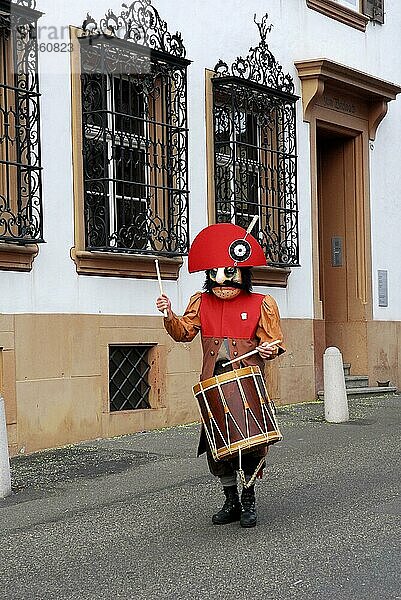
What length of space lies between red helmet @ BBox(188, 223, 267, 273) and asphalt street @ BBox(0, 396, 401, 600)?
5.76 ft

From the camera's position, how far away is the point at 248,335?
790 centimetres

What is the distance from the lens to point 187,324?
8.03 metres

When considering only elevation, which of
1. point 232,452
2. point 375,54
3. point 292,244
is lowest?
point 232,452

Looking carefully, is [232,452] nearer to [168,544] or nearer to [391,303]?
[168,544]

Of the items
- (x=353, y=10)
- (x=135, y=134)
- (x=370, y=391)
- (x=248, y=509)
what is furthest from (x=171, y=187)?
(x=248, y=509)

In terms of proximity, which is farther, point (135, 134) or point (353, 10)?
point (353, 10)

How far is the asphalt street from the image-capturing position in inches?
252

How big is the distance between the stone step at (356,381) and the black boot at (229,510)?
9.51 m

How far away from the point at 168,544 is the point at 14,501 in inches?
86.0

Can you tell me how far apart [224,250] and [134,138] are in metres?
5.66

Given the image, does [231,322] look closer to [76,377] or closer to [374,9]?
[76,377]

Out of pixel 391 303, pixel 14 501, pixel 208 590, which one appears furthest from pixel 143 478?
pixel 391 303

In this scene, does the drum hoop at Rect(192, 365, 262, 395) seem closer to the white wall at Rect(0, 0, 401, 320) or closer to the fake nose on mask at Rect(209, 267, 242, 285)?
the fake nose on mask at Rect(209, 267, 242, 285)

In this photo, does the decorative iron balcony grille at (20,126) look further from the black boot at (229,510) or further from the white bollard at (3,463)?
the black boot at (229,510)
